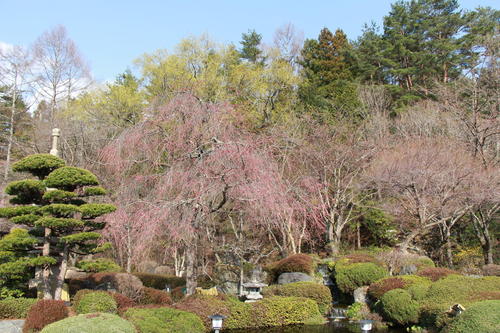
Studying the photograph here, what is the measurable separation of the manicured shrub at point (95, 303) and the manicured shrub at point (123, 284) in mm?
2037

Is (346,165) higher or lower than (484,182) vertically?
higher

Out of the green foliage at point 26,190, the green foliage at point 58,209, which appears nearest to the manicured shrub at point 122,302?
the green foliage at point 58,209

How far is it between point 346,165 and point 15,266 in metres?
13.6

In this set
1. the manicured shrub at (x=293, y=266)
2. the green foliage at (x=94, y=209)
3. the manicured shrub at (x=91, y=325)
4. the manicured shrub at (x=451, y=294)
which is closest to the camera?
the manicured shrub at (x=91, y=325)

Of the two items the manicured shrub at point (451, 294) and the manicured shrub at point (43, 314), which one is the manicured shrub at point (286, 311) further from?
the manicured shrub at point (43, 314)

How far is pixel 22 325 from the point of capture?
829cm

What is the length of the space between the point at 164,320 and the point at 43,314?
7.32ft

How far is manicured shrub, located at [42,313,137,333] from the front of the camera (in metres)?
6.30

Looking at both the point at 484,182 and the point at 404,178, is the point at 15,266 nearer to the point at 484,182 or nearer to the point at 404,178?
the point at 404,178

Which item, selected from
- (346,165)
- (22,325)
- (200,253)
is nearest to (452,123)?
(346,165)

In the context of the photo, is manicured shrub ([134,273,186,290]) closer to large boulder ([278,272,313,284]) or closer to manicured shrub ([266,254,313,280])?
manicured shrub ([266,254,313,280])

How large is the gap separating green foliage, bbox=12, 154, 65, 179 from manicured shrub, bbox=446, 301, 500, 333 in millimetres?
9015

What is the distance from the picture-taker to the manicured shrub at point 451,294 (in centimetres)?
796

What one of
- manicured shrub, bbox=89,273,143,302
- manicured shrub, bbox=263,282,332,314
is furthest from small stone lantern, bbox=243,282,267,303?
manicured shrub, bbox=89,273,143,302
